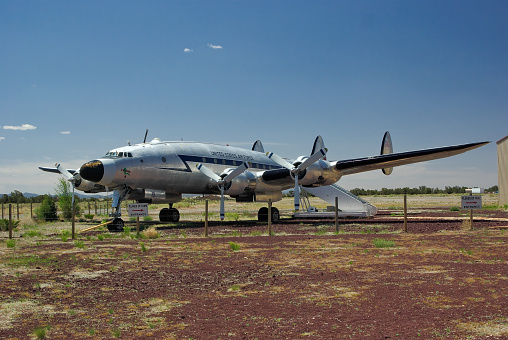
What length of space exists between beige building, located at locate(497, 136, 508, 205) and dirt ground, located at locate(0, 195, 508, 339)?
123 feet

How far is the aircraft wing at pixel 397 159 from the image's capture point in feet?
69.0

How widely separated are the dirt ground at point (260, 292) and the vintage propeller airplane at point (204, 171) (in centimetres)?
778

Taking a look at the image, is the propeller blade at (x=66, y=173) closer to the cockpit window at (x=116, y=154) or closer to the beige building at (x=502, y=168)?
the cockpit window at (x=116, y=154)

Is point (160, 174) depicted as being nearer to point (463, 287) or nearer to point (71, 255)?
point (71, 255)

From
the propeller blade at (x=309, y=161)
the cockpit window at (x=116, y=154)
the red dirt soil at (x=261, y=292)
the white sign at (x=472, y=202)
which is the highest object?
the cockpit window at (x=116, y=154)

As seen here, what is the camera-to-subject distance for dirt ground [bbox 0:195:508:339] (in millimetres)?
5110

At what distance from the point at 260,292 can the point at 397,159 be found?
55.3ft

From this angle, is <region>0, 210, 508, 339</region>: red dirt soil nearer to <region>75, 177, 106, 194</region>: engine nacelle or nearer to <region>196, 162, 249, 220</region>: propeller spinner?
<region>196, 162, 249, 220</region>: propeller spinner

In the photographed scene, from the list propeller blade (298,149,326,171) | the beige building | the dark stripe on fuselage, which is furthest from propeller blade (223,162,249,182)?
the beige building

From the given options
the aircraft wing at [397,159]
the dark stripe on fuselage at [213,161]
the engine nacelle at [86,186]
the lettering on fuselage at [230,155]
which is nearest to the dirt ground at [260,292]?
the aircraft wing at [397,159]

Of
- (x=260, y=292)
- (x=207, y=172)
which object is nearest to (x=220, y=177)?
(x=207, y=172)

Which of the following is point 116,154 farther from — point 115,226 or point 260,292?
point 260,292

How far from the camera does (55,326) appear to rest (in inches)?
211

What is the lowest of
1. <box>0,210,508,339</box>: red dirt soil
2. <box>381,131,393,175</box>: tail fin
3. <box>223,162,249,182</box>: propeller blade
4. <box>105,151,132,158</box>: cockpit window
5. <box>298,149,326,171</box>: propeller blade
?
<box>0,210,508,339</box>: red dirt soil
